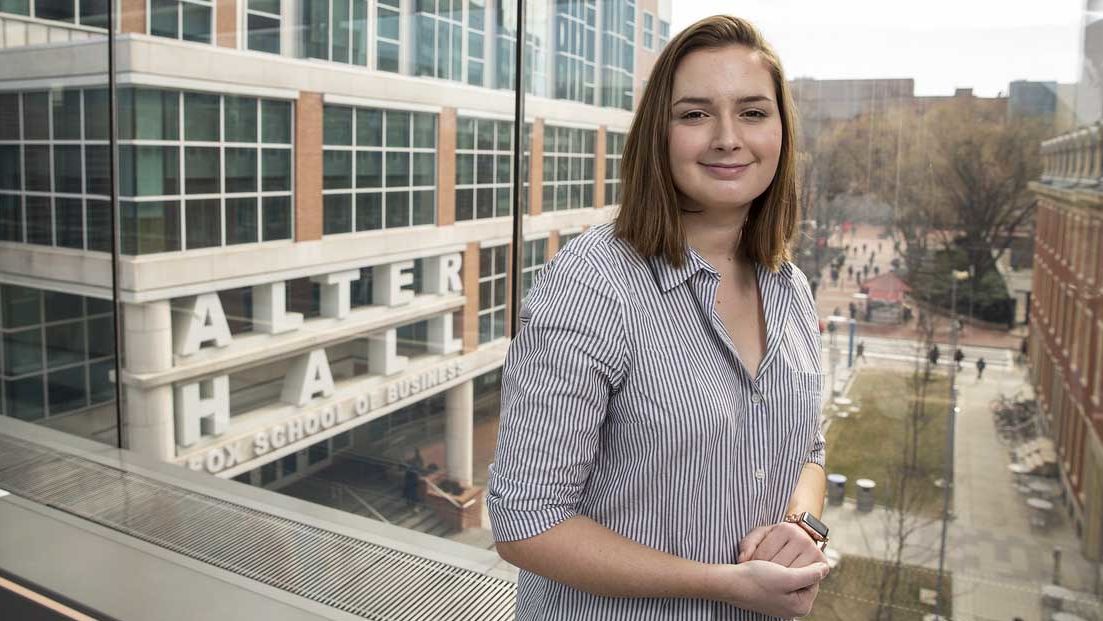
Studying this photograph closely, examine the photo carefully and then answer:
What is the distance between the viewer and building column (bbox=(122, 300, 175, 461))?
13.5 ft

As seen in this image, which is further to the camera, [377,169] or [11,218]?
[11,218]

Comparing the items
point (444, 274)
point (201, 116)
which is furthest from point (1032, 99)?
point (201, 116)

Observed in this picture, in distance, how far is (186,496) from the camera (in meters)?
3.47

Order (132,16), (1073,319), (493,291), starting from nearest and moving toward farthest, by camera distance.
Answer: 1. (1073,319)
2. (493,291)
3. (132,16)

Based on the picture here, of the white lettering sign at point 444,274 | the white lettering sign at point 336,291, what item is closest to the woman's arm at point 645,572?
the white lettering sign at point 444,274

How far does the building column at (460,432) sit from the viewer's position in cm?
358

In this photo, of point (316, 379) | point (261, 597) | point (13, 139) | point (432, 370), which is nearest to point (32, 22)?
point (13, 139)

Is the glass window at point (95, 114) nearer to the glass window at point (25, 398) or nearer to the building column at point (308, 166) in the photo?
the building column at point (308, 166)

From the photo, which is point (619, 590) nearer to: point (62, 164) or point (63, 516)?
point (63, 516)

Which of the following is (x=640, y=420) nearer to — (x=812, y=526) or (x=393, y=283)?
(x=812, y=526)

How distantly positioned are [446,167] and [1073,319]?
7.28 ft

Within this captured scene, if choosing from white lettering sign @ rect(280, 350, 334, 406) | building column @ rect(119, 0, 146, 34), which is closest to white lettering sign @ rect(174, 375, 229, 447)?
white lettering sign @ rect(280, 350, 334, 406)

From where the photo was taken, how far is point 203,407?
13.4 ft

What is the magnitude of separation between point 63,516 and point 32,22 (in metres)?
2.54
